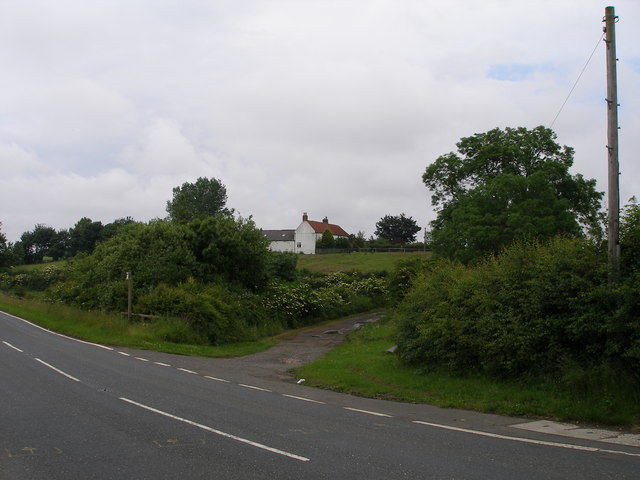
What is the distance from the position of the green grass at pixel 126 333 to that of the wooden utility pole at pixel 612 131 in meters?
15.8

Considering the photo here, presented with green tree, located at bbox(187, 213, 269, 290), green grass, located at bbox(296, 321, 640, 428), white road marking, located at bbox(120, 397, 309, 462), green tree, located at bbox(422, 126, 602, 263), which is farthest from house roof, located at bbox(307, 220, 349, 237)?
white road marking, located at bbox(120, 397, 309, 462)

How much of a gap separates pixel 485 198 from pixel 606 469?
2720 cm

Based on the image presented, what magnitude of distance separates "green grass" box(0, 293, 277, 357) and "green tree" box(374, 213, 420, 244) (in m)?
96.1

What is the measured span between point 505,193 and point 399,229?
9180 cm

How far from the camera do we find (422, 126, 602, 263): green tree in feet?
102

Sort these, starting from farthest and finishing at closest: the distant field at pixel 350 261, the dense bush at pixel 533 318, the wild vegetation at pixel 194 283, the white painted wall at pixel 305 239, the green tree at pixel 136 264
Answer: the white painted wall at pixel 305 239 → the distant field at pixel 350 261 → the green tree at pixel 136 264 → the wild vegetation at pixel 194 283 → the dense bush at pixel 533 318

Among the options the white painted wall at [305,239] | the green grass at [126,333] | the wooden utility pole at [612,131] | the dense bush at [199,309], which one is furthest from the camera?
the white painted wall at [305,239]

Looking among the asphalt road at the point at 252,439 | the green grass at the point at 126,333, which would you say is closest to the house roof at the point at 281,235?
the green grass at the point at 126,333

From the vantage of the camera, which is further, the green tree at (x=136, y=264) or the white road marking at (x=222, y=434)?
the green tree at (x=136, y=264)

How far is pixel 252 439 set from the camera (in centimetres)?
806

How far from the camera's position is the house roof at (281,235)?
368 ft

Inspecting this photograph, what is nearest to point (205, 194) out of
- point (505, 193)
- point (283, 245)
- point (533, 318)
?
point (283, 245)

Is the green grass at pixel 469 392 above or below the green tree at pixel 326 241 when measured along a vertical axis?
below

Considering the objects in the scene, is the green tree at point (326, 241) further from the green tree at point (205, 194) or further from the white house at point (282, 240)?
the green tree at point (205, 194)
